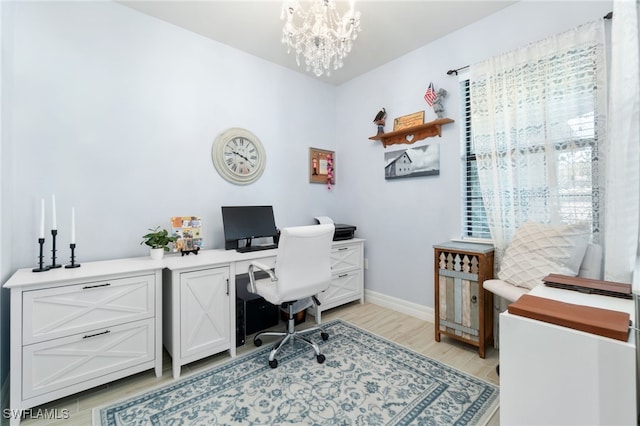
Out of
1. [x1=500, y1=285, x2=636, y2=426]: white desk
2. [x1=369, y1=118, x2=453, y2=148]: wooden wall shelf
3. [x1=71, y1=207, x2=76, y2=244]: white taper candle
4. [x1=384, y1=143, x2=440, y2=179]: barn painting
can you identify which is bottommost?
[x1=500, y1=285, x2=636, y2=426]: white desk

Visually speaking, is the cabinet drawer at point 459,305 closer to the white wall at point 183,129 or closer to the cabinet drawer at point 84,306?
the white wall at point 183,129

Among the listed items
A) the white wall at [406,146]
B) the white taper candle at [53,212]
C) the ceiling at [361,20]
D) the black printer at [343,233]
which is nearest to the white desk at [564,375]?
the white wall at [406,146]

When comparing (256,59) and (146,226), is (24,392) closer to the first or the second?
(146,226)

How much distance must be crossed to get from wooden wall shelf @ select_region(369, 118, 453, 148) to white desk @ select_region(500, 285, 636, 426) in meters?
1.92

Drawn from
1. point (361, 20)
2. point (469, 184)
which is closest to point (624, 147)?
point (469, 184)

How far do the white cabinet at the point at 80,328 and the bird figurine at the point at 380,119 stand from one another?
260 cm

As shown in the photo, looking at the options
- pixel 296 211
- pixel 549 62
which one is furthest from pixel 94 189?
pixel 549 62

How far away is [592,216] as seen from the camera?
74.6 inches

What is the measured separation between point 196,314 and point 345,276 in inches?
64.5

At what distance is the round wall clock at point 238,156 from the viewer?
108 inches

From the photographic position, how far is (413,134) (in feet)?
9.67

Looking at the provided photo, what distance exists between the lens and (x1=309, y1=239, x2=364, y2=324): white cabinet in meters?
2.99

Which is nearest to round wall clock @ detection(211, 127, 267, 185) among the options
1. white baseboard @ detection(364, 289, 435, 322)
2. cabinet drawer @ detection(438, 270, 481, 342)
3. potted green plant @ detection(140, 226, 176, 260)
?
potted green plant @ detection(140, 226, 176, 260)

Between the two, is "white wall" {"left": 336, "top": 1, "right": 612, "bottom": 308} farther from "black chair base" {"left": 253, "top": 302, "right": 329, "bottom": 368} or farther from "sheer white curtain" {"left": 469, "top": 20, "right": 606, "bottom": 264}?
"black chair base" {"left": 253, "top": 302, "right": 329, "bottom": 368}
